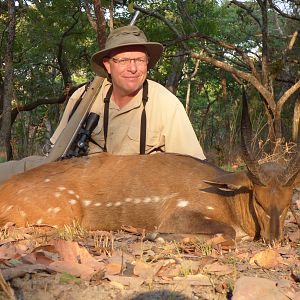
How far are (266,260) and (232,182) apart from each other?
4.06 feet

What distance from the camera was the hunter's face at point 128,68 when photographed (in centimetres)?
607

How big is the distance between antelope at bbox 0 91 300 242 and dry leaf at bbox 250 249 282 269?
92 centimetres

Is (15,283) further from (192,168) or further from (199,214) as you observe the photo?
(192,168)

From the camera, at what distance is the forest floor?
2.87 m

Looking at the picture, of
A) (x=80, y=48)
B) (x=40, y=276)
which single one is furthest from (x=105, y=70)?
(x=80, y=48)

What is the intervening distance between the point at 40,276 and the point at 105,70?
3837 millimetres

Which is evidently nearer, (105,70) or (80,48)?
(105,70)

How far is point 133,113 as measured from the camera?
6.29 meters

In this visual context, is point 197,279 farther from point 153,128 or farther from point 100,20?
point 100,20

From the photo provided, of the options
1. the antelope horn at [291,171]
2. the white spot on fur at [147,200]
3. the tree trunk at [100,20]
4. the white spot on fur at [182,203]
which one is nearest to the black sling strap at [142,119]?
the white spot on fur at [147,200]

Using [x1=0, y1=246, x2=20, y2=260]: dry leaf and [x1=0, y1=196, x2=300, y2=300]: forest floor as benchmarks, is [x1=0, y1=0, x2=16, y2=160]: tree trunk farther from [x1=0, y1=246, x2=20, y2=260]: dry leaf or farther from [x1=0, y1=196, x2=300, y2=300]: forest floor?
[x1=0, y1=246, x2=20, y2=260]: dry leaf

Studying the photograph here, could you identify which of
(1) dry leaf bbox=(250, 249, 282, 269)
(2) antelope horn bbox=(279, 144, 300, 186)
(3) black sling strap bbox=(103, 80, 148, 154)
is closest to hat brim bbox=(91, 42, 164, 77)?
(3) black sling strap bbox=(103, 80, 148, 154)

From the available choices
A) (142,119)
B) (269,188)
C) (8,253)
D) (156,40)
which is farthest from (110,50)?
(156,40)

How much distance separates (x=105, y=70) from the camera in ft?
21.3
